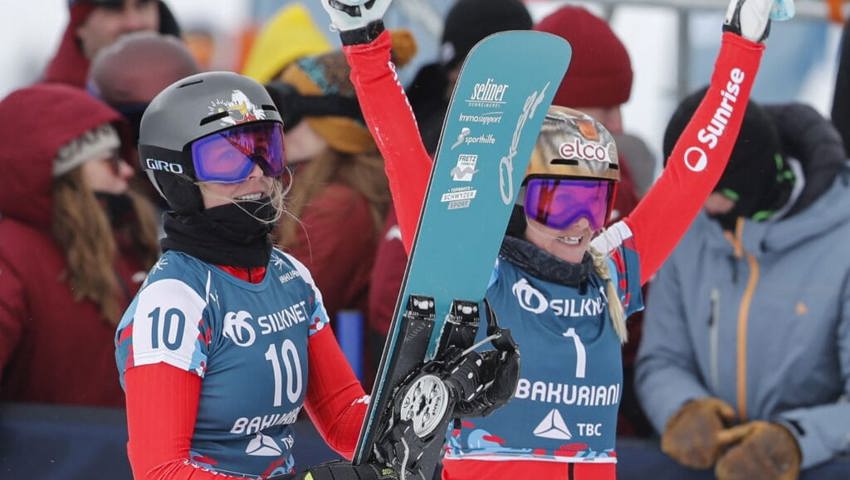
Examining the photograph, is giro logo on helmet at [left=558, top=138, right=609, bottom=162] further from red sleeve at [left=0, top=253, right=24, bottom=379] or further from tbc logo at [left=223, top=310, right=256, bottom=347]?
red sleeve at [left=0, top=253, right=24, bottom=379]

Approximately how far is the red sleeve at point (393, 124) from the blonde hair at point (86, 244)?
1.48 meters

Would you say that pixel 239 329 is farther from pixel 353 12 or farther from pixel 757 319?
pixel 757 319

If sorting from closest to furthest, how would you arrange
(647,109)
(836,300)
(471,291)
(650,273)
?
(471,291) → (650,273) → (836,300) → (647,109)

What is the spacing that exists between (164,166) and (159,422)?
52 centimetres

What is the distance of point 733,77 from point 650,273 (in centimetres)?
49

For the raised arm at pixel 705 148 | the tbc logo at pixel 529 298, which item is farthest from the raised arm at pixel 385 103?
the raised arm at pixel 705 148

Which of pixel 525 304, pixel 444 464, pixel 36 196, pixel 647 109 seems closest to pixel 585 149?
pixel 525 304

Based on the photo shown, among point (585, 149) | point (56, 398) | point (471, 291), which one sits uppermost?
point (585, 149)

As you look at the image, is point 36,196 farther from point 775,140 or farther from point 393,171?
point 775,140

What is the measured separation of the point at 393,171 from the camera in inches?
111

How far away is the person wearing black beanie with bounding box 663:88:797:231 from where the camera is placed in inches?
152

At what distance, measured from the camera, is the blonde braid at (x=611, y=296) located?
2.93 m

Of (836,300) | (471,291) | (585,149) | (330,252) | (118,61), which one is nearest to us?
(471,291)

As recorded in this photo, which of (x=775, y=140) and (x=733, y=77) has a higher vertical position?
(x=733, y=77)
